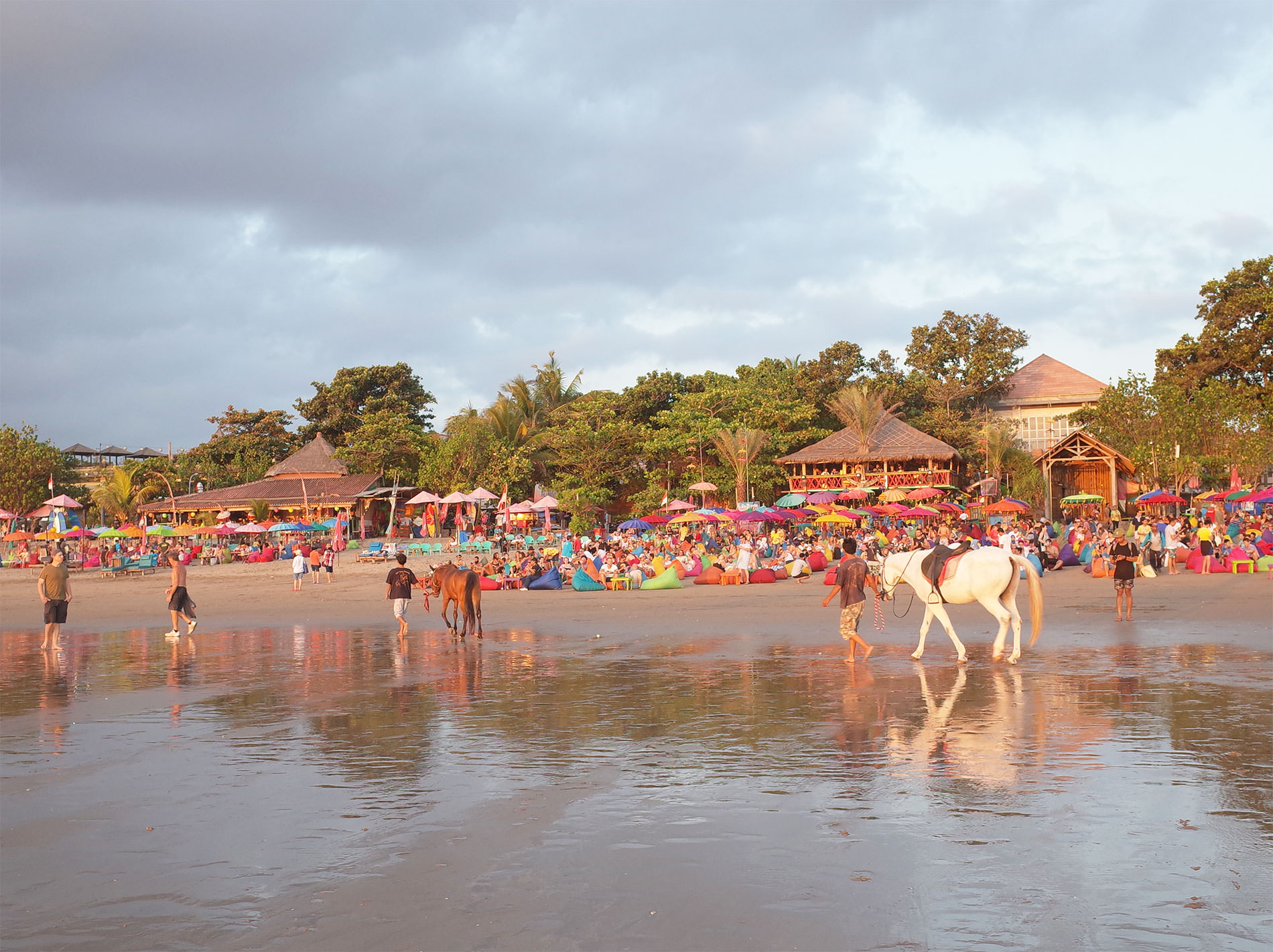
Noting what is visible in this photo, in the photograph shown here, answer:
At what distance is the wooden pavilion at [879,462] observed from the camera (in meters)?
47.7

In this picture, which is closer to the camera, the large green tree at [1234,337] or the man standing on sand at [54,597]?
the man standing on sand at [54,597]

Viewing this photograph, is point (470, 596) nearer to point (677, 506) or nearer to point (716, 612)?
point (716, 612)

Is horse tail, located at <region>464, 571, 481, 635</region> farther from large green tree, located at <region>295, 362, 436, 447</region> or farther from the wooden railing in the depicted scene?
large green tree, located at <region>295, 362, 436, 447</region>

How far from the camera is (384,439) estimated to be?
167 ft

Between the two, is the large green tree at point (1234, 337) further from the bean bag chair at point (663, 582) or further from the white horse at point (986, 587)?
the white horse at point (986, 587)

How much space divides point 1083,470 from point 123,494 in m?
50.0

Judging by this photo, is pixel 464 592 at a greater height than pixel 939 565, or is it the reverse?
pixel 939 565

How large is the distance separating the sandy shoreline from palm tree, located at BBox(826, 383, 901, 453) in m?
20.4

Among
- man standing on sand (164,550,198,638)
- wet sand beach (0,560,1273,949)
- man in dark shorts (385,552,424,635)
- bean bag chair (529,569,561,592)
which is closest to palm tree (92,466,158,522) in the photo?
bean bag chair (529,569,561,592)

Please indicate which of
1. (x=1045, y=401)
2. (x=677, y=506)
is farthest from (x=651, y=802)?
(x=1045, y=401)

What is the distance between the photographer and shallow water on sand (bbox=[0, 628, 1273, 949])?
4723 millimetres

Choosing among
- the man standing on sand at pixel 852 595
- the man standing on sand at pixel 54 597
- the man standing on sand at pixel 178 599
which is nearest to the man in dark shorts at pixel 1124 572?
the man standing on sand at pixel 852 595

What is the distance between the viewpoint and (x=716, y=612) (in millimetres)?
19812

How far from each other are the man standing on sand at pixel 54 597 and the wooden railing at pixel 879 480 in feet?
115
